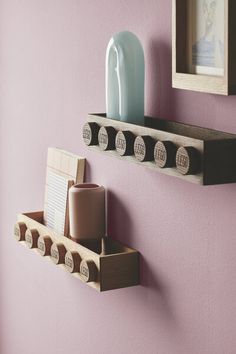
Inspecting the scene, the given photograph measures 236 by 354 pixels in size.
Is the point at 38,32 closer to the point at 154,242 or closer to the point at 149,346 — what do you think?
the point at 154,242

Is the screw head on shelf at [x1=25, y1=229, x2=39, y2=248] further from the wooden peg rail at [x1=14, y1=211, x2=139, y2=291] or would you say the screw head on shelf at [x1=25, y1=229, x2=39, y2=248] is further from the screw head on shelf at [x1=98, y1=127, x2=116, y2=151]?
the screw head on shelf at [x1=98, y1=127, x2=116, y2=151]

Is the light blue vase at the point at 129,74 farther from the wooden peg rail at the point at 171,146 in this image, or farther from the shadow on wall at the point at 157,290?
the shadow on wall at the point at 157,290

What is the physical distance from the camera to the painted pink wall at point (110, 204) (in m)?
1.49

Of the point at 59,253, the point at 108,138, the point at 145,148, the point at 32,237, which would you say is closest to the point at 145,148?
the point at 145,148

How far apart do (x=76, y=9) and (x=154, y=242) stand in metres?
0.63

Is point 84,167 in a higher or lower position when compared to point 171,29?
lower

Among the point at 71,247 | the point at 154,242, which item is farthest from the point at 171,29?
the point at 71,247

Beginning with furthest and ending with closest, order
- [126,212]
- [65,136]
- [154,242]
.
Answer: [65,136] → [126,212] → [154,242]

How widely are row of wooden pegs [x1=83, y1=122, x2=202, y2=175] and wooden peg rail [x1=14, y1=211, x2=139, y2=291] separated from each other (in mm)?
259

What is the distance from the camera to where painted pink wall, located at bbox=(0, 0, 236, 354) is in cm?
149

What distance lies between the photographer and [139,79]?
161 cm

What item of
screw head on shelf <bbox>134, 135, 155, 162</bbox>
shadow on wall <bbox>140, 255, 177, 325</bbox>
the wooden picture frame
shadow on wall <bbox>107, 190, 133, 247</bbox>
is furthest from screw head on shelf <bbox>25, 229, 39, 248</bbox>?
the wooden picture frame

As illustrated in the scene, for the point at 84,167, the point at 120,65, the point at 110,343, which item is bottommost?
the point at 110,343

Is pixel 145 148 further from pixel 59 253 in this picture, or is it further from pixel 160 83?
pixel 59 253
